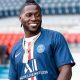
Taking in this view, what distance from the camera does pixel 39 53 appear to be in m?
2.52

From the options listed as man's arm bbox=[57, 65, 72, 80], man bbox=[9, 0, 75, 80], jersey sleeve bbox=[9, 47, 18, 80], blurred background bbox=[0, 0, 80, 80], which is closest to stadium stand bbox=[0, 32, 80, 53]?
blurred background bbox=[0, 0, 80, 80]

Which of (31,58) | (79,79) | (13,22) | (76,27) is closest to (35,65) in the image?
(31,58)

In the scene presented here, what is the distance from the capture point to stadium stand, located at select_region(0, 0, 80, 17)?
13641 millimetres

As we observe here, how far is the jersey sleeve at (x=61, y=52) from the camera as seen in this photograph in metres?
2.48

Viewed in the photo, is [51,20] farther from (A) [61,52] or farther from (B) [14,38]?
(A) [61,52]

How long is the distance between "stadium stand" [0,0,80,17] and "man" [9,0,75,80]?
35.8ft

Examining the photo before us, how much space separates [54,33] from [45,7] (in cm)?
1151

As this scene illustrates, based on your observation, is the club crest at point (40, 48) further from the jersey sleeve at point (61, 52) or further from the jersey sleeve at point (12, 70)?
the jersey sleeve at point (12, 70)

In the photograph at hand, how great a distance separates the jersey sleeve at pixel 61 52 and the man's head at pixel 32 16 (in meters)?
0.14

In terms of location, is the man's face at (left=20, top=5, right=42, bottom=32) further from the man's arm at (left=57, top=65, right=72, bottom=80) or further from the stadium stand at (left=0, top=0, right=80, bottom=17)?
the stadium stand at (left=0, top=0, right=80, bottom=17)

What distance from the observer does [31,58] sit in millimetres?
2541

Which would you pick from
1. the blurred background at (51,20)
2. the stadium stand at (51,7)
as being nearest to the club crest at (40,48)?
the blurred background at (51,20)

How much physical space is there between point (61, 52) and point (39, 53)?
0.13 metres

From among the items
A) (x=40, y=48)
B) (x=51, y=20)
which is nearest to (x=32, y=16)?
(x=40, y=48)
